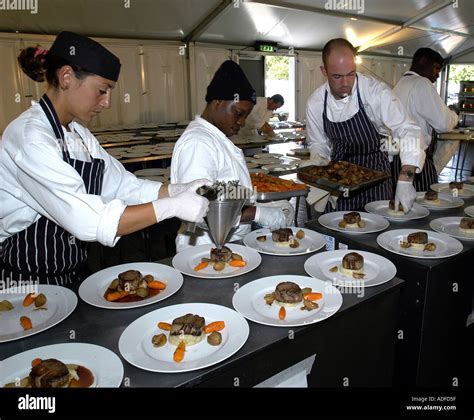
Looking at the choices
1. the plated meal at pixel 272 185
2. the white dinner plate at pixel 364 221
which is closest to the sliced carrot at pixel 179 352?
the white dinner plate at pixel 364 221

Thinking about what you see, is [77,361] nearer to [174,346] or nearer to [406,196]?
[174,346]

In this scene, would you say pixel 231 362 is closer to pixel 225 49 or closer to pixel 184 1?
pixel 184 1

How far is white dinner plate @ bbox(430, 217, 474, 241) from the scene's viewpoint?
2020 mm

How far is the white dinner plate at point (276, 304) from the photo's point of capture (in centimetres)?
127

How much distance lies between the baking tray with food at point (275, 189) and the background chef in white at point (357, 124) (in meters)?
0.27

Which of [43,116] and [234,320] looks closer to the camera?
[234,320]

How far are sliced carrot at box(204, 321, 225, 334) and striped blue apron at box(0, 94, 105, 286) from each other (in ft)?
2.63

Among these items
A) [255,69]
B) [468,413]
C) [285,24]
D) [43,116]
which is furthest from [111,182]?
[255,69]

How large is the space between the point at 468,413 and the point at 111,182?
167 cm

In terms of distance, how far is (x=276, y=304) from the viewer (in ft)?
4.52

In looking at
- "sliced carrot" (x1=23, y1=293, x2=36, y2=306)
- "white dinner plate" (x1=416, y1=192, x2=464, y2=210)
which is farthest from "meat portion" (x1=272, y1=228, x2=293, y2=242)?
"white dinner plate" (x1=416, y1=192, x2=464, y2=210)

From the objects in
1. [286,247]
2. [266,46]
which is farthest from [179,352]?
A: [266,46]

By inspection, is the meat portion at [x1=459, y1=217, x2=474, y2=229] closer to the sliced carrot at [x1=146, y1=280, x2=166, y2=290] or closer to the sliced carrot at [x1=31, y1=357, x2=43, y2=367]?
the sliced carrot at [x1=146, y1=280, x2=166, y2=290]

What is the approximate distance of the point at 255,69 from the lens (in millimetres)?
8438
